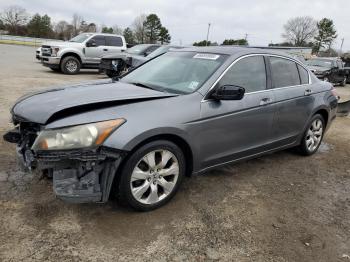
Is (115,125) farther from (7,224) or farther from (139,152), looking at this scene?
(7,224)

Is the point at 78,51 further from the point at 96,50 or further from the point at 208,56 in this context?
the point at 208,56

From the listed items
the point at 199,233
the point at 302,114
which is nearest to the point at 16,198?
the point at 199,233

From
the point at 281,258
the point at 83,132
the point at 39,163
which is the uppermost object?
the point at 83,132

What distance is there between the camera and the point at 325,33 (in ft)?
243

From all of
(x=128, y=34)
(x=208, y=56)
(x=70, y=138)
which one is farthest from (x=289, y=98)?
(x=128, y=34)

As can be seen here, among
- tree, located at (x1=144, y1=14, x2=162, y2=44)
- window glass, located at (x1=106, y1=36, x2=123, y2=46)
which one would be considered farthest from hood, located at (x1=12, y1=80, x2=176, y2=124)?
tree, located at (x1=144, y1=14, x2=162, y2=44)

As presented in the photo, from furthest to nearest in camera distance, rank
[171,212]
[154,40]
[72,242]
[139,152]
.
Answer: [154,40], [171,212], [139,152], [72,242]

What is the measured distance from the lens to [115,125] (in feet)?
9.52

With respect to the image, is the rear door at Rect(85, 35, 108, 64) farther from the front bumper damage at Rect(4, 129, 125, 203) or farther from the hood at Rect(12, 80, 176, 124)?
the front bumper damage at Rect(4, 129, 125, 203)

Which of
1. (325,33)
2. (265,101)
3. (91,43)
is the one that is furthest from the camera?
(325,33)

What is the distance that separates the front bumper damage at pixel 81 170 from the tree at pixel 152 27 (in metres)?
74.2

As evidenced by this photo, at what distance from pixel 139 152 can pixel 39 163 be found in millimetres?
856

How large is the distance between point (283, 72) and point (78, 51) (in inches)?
466

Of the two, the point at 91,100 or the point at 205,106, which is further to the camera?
the point at 205,106
